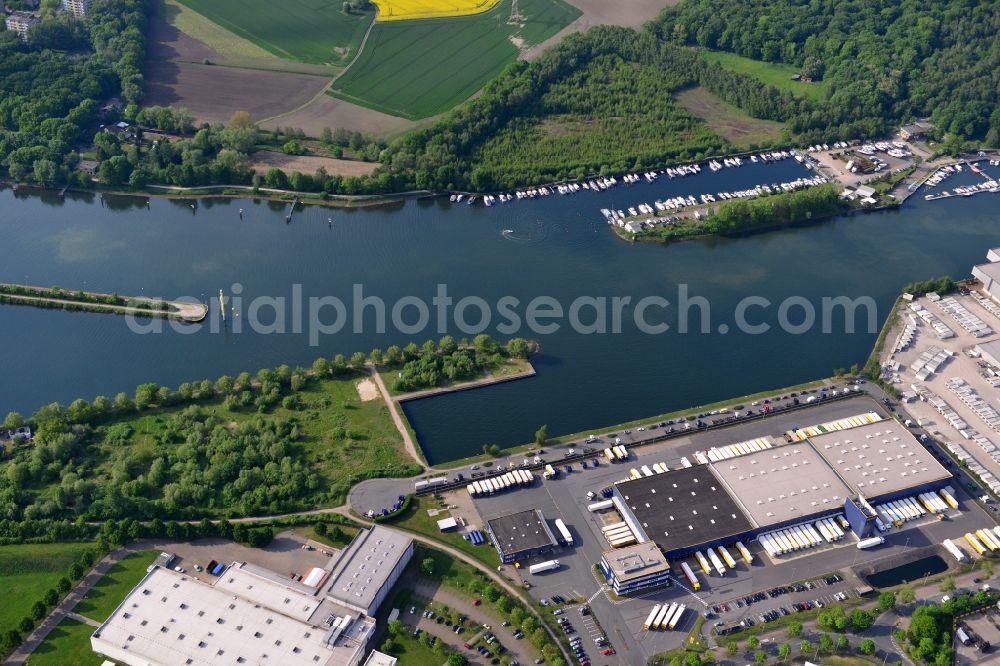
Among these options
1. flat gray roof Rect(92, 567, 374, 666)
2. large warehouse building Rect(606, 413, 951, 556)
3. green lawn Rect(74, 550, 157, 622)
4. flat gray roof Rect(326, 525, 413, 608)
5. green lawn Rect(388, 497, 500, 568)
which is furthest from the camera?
large warehouse building Rect(606, 413, 951, 556)

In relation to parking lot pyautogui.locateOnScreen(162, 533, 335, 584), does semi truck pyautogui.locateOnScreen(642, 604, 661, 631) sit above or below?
above

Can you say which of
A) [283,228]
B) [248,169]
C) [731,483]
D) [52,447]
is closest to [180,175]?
[248,169]

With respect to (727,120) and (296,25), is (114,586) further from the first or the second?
(296,25)

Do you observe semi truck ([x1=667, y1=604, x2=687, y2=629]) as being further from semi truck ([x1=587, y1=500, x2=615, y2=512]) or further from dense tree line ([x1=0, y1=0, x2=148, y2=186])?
dense tree line ([x1=0, y1=0, x2=148, y2=186])

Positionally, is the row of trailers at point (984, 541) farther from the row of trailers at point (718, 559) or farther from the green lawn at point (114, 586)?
the green lawn at point (114, 586)

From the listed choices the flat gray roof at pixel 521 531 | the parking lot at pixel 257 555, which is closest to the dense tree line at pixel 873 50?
the flat gray roof at pixel 521 531

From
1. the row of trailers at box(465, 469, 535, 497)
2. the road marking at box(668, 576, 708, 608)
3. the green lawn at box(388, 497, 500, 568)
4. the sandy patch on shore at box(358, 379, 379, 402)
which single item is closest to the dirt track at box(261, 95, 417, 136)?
the sandy patch on shore at box(358, 379, 379, 402)
